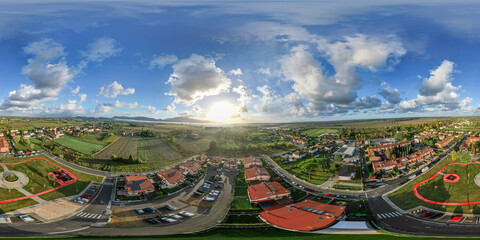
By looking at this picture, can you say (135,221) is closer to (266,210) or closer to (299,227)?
(266,210)

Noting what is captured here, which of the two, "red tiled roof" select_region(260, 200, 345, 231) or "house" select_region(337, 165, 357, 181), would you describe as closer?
"red tiled roof" select_region(260, 200, 345, 231)

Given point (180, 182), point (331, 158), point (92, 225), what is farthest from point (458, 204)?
point (92, 225)

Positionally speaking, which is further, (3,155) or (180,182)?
(180,182)

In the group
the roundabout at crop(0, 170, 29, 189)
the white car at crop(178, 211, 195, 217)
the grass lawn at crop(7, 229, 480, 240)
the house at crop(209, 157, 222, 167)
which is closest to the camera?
the grass lawn at crop(7, 229, 480, 240)

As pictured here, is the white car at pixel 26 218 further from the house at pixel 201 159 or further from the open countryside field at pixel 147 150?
the house at pixel 201 159

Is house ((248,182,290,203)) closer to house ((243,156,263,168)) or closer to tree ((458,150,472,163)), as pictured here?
house ((243,156,263,168))

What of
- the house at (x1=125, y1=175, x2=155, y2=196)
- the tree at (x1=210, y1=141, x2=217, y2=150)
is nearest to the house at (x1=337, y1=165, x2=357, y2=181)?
the tree at (x1=210, y1=141, x2=217, y2=150)

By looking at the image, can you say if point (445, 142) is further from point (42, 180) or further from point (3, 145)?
point (3, 145)
